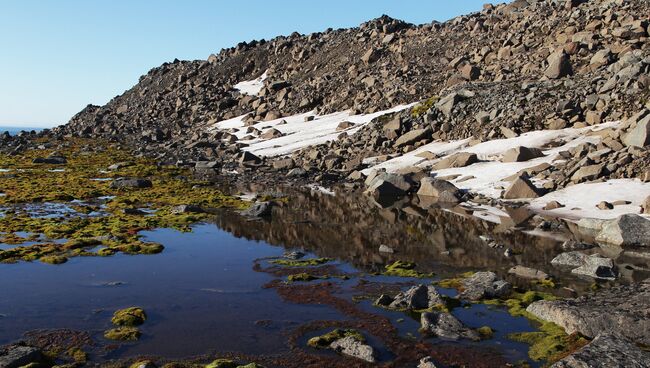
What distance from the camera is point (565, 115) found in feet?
132

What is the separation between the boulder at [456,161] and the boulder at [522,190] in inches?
306

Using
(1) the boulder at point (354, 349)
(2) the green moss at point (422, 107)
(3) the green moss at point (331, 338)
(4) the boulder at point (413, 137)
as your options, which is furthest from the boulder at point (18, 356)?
(2) the green moss at point (422, 107)

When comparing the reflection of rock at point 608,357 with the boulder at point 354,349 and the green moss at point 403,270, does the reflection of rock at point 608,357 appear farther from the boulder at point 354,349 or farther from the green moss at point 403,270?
the green moss at point 403,270

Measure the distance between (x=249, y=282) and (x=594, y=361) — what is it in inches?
466

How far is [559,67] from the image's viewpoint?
1855 inches

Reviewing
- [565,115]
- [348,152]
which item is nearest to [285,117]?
[348,152]

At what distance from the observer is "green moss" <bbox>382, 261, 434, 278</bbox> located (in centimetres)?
2006

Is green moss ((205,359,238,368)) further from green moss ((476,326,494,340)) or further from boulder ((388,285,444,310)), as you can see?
green moss ((476,326,494,340))

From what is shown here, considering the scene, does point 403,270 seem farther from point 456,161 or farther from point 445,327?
point 456,161

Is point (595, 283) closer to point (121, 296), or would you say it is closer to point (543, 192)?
point (543, 192)

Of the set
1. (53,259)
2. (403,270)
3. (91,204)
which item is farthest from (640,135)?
(91,204)

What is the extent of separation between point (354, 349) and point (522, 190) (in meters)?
22.1

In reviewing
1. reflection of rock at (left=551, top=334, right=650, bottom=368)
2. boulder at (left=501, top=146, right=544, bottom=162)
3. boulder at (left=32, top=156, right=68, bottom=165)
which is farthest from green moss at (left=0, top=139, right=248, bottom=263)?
boulder at (left=501, top=146, right=544, bottom=162)

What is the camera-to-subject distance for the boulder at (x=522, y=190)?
3161cm
